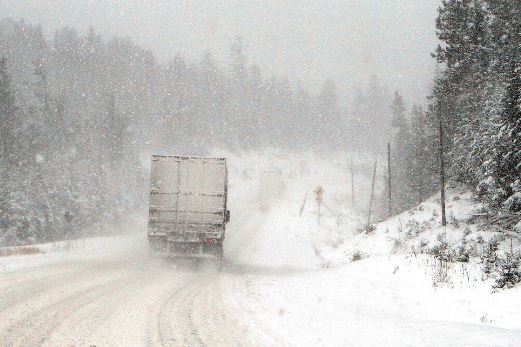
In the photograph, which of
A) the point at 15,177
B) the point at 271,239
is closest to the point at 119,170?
the point at 15,177

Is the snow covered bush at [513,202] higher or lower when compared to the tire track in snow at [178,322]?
higher

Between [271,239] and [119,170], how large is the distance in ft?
112

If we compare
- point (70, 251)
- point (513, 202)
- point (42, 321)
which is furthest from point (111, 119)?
point (42, 321)

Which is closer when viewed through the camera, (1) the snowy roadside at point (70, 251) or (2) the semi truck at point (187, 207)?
(1) the snowy roadside at point (70, 251)

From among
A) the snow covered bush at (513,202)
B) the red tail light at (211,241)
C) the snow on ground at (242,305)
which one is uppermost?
the snow covered bush at (513,202)

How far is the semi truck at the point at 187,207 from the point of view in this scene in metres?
15.3

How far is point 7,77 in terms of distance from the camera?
145ft

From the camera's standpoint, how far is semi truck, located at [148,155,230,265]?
1530 centimetres

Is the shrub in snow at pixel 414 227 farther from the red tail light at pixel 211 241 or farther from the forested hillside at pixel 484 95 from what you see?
the red tail light at pixel 211 241

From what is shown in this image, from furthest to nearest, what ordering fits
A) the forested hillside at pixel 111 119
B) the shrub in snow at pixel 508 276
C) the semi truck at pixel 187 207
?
1. the forested hillside at pixel 111 119
2. the semi truck at pixel 187 207
3. the shrub in snow at pixel 508 276

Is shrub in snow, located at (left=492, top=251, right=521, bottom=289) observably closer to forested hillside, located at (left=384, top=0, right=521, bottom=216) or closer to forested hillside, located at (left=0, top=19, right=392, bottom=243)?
forested hillside, located at (left=384, top=0, right=521, bottom=216)

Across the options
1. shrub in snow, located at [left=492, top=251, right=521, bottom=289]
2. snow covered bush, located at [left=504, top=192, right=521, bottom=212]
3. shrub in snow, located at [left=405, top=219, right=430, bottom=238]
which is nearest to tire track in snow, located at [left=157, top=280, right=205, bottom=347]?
shrub in snow, located at [left=492, top=251, right=521, bottom=289]

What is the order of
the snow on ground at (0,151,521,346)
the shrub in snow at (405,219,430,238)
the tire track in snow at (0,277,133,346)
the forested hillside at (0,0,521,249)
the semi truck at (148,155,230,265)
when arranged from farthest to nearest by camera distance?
the shrub in snow at (405,219,430,238)
the forested hillside at (0,0,521,249)
the semi truck at (148,155,230,265)
the snow on ground at (0,151,521,346)
the tire track in snow at (0,277,133,346)

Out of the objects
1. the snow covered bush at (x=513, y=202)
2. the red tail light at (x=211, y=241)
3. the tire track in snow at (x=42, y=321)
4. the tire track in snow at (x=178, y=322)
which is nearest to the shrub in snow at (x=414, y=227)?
the snow covered bush at (x=513, y=202)
